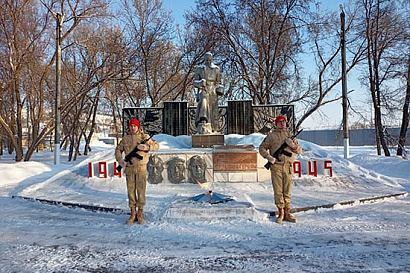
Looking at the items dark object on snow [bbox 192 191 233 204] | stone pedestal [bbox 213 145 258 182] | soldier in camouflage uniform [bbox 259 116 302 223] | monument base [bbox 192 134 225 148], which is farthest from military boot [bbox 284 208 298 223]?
monument base [bbox 192 134 225 148]

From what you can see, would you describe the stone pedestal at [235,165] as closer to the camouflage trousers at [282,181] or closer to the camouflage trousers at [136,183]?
the camouflage trousers at [282,181]

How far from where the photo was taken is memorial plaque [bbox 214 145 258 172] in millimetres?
9016

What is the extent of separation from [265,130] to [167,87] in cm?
1540

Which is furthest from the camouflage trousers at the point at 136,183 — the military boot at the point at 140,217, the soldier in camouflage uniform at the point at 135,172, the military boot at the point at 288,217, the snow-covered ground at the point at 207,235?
the military boot at the point at 288,217

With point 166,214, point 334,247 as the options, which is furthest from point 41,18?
point 334,247

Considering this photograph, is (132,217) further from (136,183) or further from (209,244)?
(209,244)

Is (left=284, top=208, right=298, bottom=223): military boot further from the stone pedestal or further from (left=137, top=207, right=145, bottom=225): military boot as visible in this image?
the stone pedestal

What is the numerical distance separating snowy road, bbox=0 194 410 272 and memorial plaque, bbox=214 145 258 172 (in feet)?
10.1

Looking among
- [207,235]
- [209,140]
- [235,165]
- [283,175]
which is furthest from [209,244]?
[209,140]

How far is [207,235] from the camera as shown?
469 centimetres

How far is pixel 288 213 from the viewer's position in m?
5.44

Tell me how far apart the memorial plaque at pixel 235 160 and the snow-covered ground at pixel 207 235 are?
0.57 meters

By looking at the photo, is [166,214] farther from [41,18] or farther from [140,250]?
[41,18]

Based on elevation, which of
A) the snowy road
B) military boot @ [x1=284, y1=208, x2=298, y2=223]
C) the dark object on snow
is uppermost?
the dark object on snow
